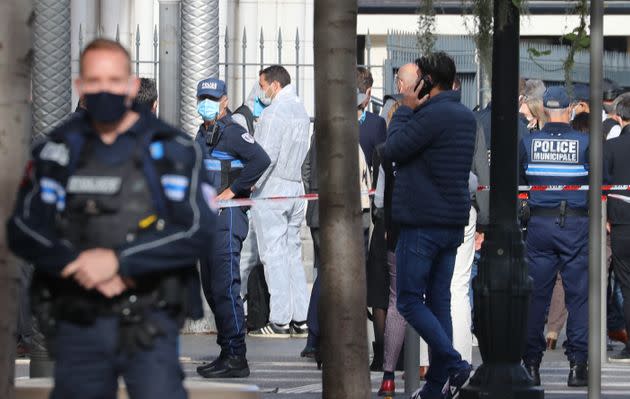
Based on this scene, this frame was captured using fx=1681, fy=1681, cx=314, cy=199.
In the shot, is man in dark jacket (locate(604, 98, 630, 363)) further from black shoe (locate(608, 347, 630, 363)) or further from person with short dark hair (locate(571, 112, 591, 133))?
person with short dark hair (locate(571, 112, 591, 133))

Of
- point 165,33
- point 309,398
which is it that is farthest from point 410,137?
point 165,33

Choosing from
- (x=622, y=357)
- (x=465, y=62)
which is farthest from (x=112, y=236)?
(x=465, y=62)

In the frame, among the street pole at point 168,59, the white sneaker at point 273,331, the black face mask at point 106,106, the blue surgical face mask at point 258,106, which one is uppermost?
the street pole at point 168,59

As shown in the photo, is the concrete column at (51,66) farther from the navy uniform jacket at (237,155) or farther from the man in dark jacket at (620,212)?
the man in dark jacket at (620,212)

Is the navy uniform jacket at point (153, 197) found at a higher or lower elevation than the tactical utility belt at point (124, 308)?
higher

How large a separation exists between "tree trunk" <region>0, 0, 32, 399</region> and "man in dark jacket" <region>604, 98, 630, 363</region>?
6801 millimetres

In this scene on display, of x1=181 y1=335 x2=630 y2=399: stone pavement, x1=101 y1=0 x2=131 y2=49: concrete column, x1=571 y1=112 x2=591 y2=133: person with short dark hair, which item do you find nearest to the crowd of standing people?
x1=181 y1=335 x2=630 y2=399: stone pavement

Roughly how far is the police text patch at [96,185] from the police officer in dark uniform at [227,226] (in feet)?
17.9

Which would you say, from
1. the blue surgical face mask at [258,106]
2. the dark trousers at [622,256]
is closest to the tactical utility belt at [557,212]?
the dark trousers at [622,256]

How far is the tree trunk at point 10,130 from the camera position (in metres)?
6.05

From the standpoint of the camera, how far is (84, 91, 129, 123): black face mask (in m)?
5.35

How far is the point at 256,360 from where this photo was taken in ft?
39.3

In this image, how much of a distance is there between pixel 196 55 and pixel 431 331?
207 inches

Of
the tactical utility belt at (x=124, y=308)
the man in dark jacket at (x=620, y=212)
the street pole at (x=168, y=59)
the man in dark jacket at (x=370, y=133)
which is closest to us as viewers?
the tactical utility belt at (x=124, y=308)
